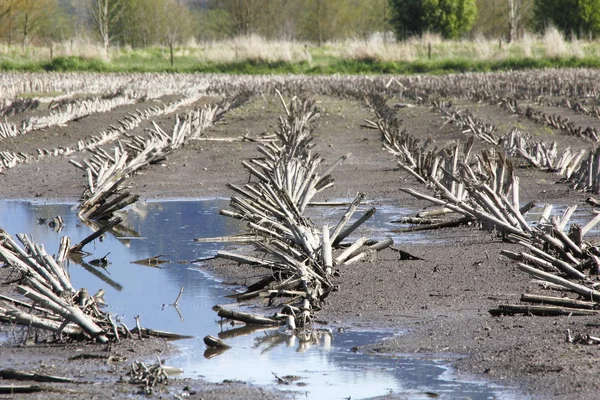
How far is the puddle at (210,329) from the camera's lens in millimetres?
4500

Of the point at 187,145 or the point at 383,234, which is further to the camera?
the point at 187,145

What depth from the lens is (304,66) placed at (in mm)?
45594

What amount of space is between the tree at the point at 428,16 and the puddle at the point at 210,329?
48.7 metres

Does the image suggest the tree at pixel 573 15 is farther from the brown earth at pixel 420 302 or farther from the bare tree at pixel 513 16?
the brown earth at pixel 420 302

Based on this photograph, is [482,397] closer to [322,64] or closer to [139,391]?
[139,391]

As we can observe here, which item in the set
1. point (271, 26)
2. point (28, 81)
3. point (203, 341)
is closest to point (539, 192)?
point (203, 341)

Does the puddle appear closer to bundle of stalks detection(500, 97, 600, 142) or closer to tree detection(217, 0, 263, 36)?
bundle of stalks detection(500, 97, 600, 142)

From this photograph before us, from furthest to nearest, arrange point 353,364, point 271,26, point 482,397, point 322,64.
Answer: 1. point 271,26
2. point 322,64
3. point 353,364
4. point 482,397

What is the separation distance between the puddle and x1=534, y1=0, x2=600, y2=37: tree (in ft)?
148

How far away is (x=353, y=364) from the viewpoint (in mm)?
4848

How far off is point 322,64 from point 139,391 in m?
42.8

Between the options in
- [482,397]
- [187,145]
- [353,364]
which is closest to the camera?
[482,397]

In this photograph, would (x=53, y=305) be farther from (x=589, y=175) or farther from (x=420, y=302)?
(x=589, y=175)

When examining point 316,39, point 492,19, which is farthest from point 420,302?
point 316,39
